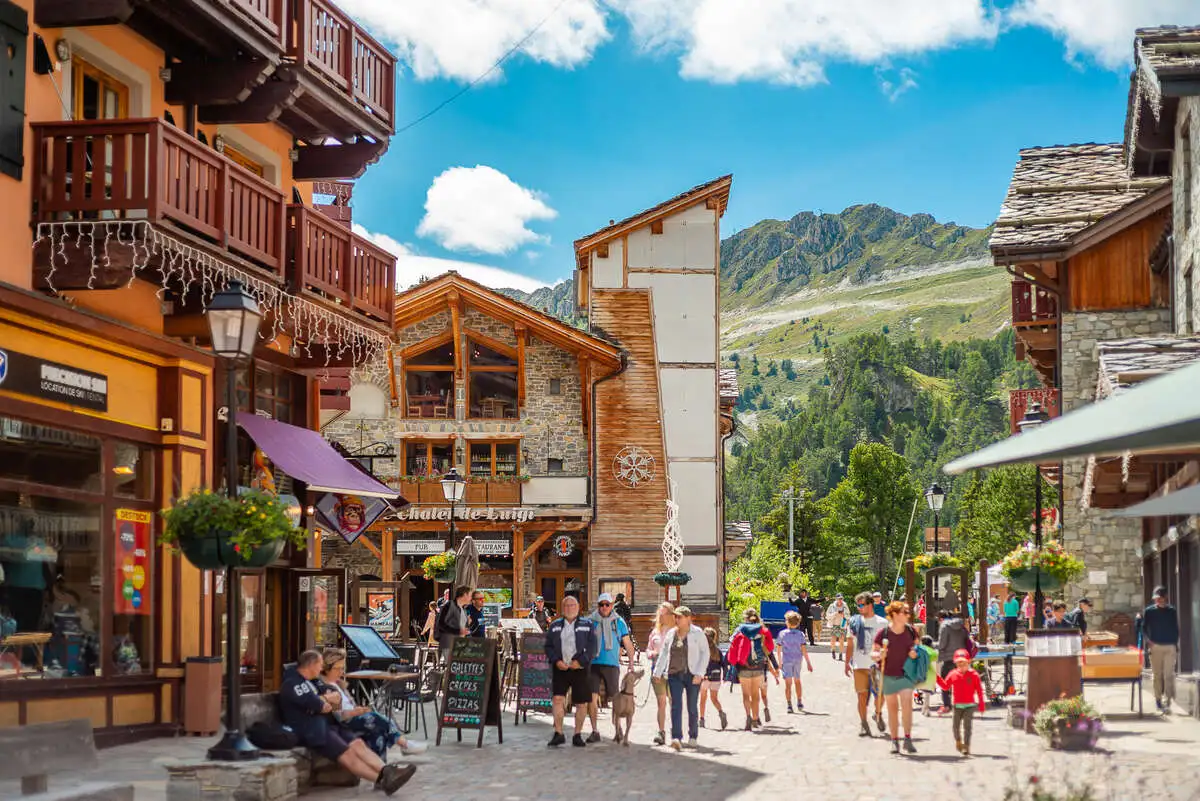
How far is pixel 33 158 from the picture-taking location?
14523 millimetres

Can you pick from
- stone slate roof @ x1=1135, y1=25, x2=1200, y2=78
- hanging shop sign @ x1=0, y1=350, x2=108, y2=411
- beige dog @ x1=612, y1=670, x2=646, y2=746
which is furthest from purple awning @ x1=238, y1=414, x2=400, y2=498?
stone slate roof @ x1=1135, y1=25, x2=1200, y2=78

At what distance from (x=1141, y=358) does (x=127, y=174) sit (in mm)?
10215

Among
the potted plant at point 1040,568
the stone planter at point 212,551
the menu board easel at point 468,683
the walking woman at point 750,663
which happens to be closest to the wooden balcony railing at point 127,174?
the stone planter at point 212,551

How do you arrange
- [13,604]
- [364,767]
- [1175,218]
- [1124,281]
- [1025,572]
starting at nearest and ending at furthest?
[364,767]
[13,604]
[1025,572]
[1175,218]
[1124,281]

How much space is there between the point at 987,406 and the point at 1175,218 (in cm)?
17339

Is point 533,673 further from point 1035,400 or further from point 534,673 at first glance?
point 1035,400

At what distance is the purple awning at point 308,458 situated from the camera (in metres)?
19.2

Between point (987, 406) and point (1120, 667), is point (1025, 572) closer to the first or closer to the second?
point (1120, 667)

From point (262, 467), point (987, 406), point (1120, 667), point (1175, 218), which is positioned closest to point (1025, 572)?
point (1120, 667)

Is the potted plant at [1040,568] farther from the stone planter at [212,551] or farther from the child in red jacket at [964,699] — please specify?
the stone planter at [212,551]

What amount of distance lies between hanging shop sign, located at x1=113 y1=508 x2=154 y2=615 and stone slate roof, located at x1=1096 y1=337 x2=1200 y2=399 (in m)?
9.88

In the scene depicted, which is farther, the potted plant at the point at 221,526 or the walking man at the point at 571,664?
the walking man at the point at 571,664

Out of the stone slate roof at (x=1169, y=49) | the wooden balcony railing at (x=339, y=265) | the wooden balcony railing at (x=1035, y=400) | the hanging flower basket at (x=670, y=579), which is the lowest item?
the hanging flower basket at (x=670, y=579)

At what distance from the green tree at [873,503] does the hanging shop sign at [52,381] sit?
89020 mm
